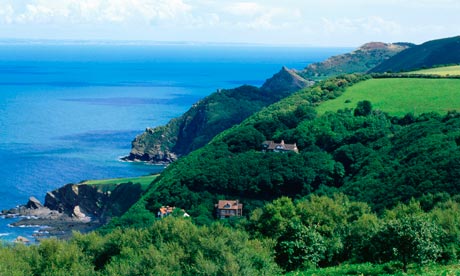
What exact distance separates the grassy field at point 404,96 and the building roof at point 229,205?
2879cm

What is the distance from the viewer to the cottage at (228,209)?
6158 centimetres

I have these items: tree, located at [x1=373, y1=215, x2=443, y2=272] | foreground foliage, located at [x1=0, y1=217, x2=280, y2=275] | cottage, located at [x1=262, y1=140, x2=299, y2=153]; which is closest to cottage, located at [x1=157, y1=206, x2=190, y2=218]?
cottage, located at [x1=262, y1=140, x2=299, y2=153]

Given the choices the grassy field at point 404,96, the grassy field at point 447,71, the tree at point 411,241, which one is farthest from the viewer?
the grassy field at point 447,71

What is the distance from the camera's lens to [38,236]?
80.9 meters

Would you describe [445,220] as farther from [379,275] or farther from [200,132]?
[200,132]

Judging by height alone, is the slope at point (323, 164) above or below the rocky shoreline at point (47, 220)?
above

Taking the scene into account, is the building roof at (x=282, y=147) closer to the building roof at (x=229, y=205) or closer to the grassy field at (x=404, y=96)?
the grassy field at (x=404, y=96)

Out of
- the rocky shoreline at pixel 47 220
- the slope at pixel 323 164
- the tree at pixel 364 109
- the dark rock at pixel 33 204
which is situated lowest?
the rocky shoreline at pixel 47 220

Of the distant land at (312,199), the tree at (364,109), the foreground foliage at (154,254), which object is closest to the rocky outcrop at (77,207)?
the distant land at (312,199)

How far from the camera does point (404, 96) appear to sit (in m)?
86.9

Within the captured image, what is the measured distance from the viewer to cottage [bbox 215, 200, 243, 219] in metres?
61.6

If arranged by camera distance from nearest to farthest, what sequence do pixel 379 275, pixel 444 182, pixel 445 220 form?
pixel 379 275 → pixel 445 220 → pixel 444 182

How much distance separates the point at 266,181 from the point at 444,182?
2255 centimetres

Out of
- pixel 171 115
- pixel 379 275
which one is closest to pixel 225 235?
pixel 379 275
